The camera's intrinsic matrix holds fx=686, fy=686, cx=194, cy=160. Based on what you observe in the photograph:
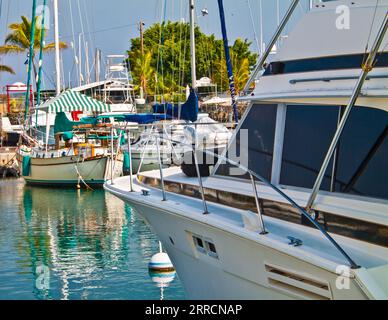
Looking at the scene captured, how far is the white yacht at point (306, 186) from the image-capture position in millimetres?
4770

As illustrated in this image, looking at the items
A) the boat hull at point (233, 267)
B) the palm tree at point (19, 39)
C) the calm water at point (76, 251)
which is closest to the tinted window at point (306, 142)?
the boat hull at point (233, 267)

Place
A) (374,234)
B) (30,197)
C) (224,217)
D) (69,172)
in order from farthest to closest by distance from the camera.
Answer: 1. (69,172)
2. (30,197)
3. (224,217)
4. (374,234)

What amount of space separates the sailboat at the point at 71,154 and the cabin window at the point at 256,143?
20.2 metres

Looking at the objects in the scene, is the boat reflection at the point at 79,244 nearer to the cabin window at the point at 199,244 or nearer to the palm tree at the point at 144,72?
the cabin window at the point at 199,244

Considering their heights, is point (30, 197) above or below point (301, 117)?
below

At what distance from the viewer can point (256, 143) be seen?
6.56 meters

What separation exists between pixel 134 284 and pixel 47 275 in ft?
6.32

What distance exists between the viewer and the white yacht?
4770 millimetres

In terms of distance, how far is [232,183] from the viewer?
6711 mm

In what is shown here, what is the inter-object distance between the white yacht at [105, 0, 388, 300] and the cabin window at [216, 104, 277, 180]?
11 millimetres

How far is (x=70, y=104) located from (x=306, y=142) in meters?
24.8

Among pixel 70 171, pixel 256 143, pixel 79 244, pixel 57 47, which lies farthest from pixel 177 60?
pixel 256 143
